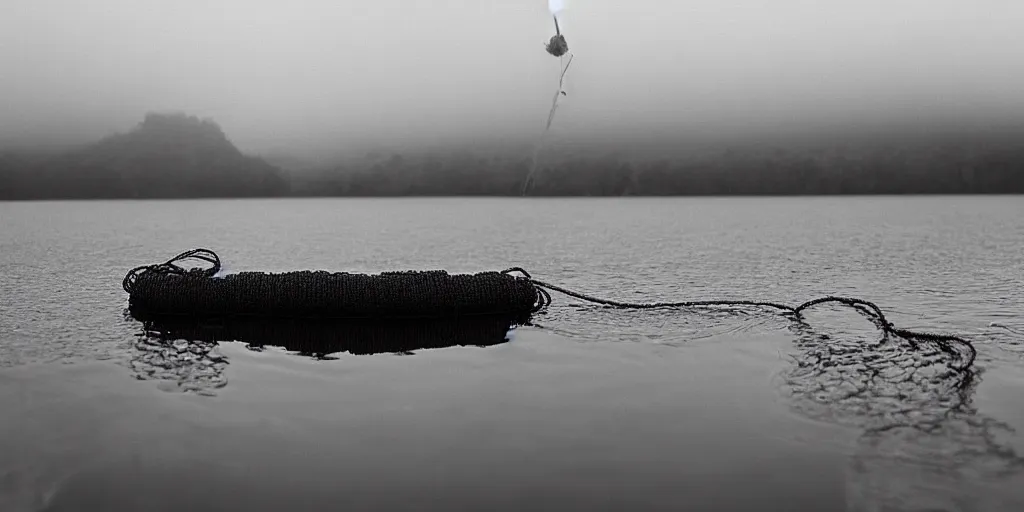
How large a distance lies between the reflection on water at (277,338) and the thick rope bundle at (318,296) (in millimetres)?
61

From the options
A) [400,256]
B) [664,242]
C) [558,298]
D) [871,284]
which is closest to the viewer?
[558,298]

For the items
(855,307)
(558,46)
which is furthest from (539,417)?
(558,46)

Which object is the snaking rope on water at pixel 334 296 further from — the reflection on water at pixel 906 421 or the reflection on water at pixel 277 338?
the reflection on water at pixel 906 421

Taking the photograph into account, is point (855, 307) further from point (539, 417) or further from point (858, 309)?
point (539, 417)

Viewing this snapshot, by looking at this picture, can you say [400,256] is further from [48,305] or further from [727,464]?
[727,464]

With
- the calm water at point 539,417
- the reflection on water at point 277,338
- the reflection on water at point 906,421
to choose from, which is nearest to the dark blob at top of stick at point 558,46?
the calm water at point 539,417

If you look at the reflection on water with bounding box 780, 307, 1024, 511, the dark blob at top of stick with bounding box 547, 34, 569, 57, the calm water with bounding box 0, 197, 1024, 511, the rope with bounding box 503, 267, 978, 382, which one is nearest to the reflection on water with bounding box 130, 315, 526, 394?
the calm water with bounding box 0, 197, 1024, 511

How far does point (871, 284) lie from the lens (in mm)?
5352

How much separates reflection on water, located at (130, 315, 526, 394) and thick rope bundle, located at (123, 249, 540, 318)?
0.20 ft

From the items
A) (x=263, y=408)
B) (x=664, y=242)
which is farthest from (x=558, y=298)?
(x=664, y=242)

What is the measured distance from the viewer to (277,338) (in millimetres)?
3457

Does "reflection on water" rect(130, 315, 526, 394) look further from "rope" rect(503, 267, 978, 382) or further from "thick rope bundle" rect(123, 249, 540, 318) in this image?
"rope" rect(503, 267, 978, 382)

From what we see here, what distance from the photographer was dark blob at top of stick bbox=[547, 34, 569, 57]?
14.8ft

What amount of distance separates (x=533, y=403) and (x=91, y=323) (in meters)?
2.54
